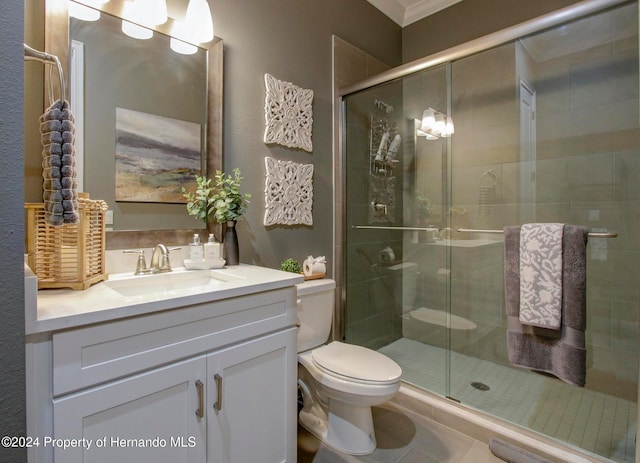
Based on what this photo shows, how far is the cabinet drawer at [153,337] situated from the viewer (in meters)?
0.80

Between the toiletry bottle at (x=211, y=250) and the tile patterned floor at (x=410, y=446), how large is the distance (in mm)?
1016

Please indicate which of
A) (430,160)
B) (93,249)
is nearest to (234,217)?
(93,249)

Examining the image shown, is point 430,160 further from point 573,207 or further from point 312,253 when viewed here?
point 312,253

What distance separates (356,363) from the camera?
5.21 ft

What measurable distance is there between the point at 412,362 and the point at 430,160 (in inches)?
55.7

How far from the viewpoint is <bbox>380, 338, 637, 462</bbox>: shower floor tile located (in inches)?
62.5

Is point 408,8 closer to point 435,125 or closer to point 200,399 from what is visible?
point 435,125

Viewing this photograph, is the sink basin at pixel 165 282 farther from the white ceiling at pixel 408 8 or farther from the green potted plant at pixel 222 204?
the white ceiling at pixel 408 8

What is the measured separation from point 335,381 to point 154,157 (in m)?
1.27

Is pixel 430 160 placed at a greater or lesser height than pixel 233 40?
lesser

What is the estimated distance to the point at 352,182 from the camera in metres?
2.40

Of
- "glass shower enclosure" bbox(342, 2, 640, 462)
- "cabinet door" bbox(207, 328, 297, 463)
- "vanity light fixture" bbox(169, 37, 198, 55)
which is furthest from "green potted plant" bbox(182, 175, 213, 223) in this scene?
"glass shower enclosure" bbox(342, 2, 640, 462)

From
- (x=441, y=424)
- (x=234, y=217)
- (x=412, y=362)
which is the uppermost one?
(x=234, y=217)

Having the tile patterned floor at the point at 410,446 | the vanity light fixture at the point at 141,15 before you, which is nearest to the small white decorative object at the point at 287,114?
the vanity light fixture at the point at 141,15
